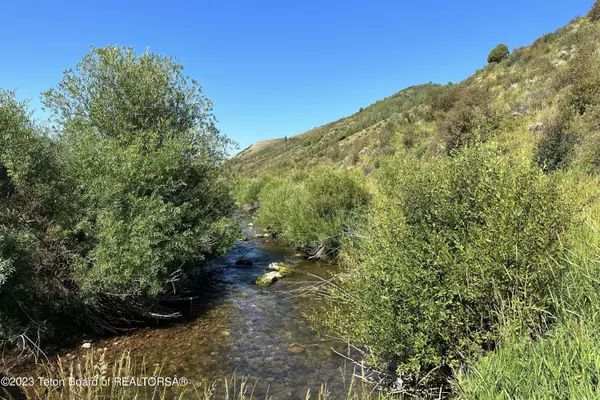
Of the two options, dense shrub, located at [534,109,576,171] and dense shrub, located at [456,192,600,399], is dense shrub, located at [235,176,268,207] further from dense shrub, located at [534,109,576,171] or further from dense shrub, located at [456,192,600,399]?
dense shrub, located at [456,192,600,399]

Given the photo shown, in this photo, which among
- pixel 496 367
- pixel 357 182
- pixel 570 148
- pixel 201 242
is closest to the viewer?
pixel 496 367

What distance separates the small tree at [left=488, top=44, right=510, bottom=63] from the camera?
4341 cm

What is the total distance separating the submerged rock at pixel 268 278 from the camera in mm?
17469

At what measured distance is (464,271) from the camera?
6.17 m

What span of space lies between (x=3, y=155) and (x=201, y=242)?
699cm

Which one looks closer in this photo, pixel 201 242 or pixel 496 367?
pixel 496 367

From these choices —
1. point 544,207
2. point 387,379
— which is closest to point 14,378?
point 387,379

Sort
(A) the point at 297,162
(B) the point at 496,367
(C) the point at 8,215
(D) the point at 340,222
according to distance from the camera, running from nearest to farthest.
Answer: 1. (B) the point at 496,367
2. (C) the point at 8,215
3. (D) the point at 340,222
4. (A) the point at 297,162

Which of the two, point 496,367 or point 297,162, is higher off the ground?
point 297,162

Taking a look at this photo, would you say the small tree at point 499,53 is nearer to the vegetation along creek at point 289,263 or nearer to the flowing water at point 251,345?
the vegetation along creek at point 289,263

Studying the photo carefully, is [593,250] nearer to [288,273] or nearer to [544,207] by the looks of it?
[544,207]

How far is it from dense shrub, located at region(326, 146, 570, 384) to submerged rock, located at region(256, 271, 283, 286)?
1043cm

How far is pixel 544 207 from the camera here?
235 inches

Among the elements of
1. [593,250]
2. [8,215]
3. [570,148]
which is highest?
[8,215]
